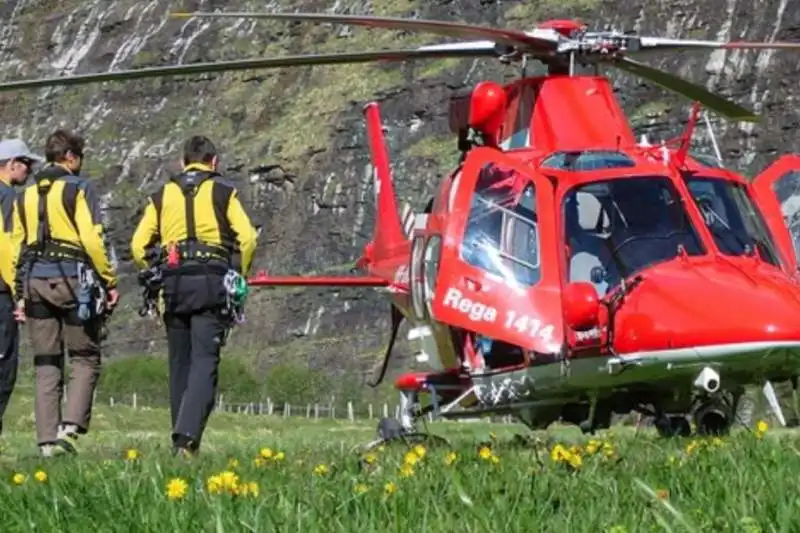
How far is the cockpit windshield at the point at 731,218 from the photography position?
34.3 feet

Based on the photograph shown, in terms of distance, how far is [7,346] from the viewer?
1078cm

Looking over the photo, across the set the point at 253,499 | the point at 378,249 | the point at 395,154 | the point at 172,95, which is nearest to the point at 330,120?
the point at 395,154

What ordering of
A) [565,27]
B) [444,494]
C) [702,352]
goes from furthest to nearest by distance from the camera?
1. [565,27]
2. [702,352]
3. [444,494]

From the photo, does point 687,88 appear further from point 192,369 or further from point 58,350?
point 58,350

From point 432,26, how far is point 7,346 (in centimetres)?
385

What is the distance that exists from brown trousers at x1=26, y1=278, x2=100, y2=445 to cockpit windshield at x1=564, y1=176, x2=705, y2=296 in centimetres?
351

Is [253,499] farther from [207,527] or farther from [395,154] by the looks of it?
[395,154]

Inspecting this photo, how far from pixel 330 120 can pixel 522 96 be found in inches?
4802

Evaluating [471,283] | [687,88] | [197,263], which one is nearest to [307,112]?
[687,88]

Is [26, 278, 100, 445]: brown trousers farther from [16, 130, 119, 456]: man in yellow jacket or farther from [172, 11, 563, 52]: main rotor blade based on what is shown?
[172, 11, 563, 52]: main rotor blade

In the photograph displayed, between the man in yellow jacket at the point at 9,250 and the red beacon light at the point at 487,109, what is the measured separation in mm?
3499

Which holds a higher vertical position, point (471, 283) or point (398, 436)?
point (471, 283)

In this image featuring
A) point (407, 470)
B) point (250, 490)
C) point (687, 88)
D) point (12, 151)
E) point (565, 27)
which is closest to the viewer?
point (250, 490)

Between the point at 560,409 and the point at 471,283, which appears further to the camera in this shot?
the point at 560,409
